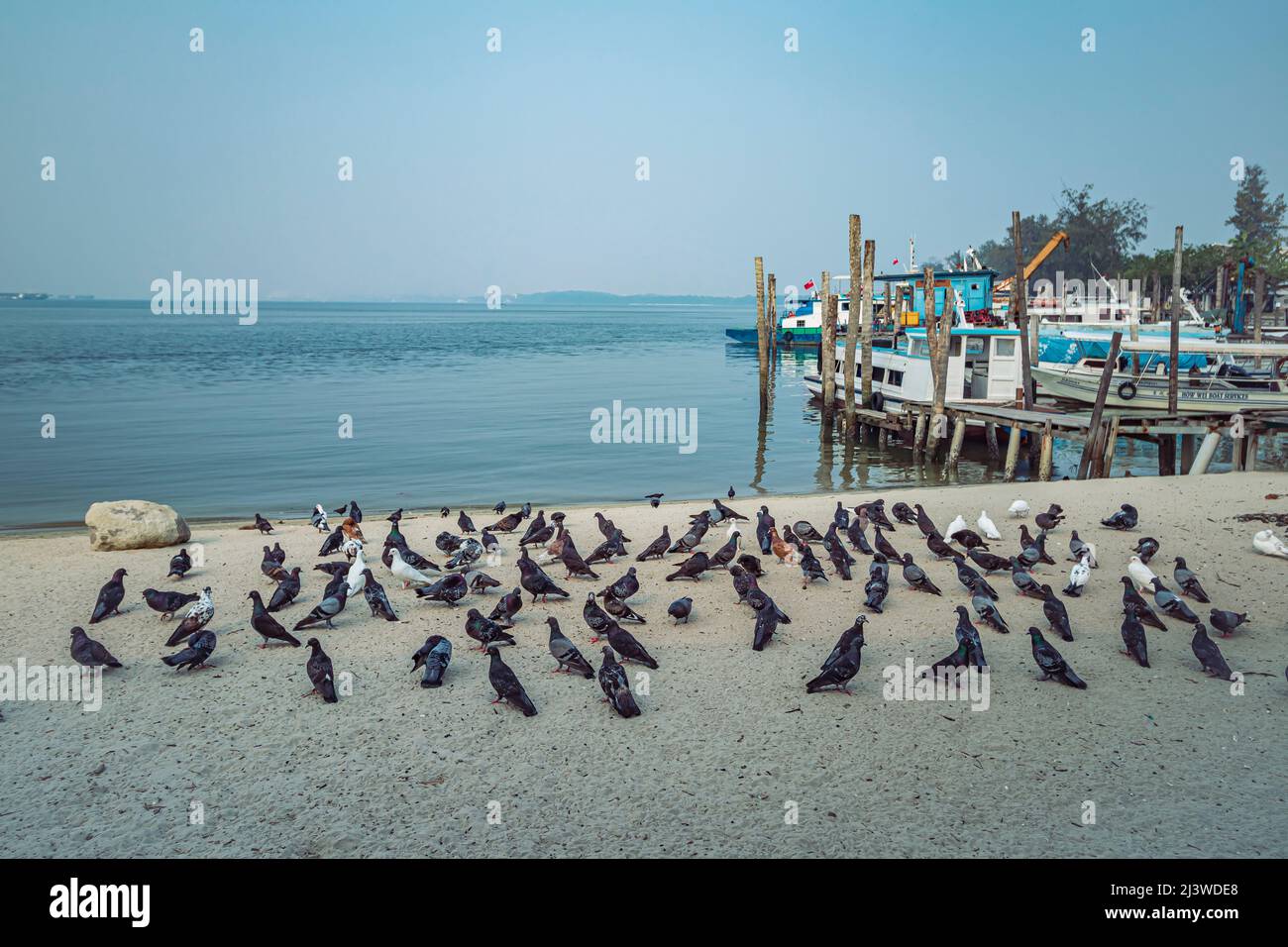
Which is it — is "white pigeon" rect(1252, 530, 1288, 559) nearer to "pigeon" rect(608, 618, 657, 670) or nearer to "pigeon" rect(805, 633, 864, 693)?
"pigeon" rect(805, 633, 864, 693)

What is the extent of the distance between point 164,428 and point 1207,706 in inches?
1289

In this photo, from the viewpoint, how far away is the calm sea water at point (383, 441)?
21984 millimetres

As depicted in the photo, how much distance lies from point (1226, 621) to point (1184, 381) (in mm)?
16880

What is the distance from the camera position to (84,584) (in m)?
11.4

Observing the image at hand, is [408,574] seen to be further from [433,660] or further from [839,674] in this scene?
[839,674]

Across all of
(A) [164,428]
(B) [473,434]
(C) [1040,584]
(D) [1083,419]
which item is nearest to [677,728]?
(C) [1040,584]

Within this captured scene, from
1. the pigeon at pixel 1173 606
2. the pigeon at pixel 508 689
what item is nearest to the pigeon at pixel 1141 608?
the pigeon at pixel 1173 606

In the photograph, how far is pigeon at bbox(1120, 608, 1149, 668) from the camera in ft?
27.2

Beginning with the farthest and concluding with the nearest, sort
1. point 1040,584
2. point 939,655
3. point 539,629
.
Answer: point 1040,584 < point 539,629 < point 939,655

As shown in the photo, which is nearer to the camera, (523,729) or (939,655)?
(523,729)

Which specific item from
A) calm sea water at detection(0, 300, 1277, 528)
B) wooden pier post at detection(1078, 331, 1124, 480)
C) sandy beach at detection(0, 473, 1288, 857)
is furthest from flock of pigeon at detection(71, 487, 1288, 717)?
calm sea water at detection(0, 300, 1277, 528)

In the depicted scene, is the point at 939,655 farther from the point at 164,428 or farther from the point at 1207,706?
the point at 164,428

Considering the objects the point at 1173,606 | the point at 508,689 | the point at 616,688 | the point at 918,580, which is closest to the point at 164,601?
the point at 508,689

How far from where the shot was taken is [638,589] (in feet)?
36.0
